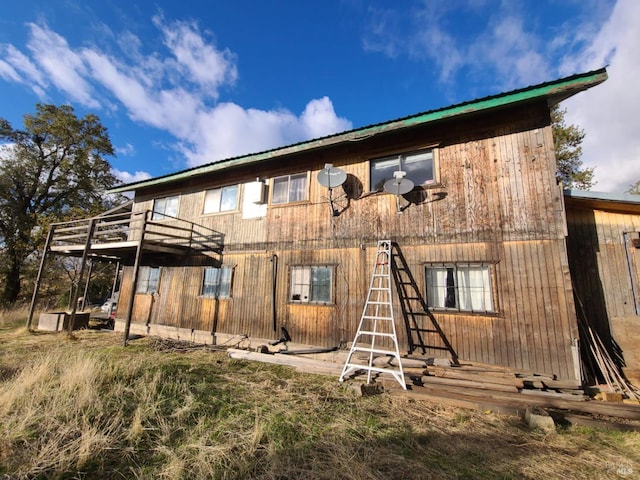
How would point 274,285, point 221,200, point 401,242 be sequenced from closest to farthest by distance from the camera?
1. point 401,242
2. point 274,285
3. point 221,200

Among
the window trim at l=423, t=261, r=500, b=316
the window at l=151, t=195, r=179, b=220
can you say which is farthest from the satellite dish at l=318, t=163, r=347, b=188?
the window at l=151, t=195, r=179, b=220

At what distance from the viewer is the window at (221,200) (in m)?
11.0

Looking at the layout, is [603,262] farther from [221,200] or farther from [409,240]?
[221,200]

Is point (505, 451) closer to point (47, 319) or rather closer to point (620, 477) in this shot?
point (620, 477)

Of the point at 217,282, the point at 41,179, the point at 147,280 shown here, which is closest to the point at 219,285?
the point at 217,282

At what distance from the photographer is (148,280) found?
12.1m

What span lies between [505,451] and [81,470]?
16.5ft

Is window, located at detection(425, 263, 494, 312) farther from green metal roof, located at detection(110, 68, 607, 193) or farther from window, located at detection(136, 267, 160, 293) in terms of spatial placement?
window, located at detection(136, 267, 160, 293)

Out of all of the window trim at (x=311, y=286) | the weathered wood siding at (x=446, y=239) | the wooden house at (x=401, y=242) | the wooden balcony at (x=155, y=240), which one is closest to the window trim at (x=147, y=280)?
the wooden house at (x=401, y=242)

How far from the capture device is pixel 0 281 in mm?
21797

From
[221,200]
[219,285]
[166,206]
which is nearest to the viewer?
[219,285]

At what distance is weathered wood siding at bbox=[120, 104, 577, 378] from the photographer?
623cm

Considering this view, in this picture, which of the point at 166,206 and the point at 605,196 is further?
the point at 166,206

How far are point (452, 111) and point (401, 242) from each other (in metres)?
3.59
